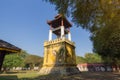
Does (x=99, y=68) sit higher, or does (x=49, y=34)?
(x=49, y=34)

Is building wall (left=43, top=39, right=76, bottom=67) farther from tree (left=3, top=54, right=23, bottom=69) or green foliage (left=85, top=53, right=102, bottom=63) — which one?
green foliage (left=85, top=53, right=102, bottom=63)

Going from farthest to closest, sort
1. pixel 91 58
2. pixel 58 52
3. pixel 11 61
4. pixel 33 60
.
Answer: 1. pixel 91 58
2. pixel 33 60
3. pixel 11 61
4. pixel 58 52

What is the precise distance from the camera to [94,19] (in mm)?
9961

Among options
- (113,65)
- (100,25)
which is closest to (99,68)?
(113,65)

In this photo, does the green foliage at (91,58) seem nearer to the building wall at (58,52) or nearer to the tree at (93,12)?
the building wall at (58,52)

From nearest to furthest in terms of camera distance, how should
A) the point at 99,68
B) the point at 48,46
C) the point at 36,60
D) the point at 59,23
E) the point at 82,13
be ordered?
the point at 82,13 → the point at 48,46 → the point at 59,23 → the point at 99,68 → the point at 36,60

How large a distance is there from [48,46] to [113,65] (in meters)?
27.9

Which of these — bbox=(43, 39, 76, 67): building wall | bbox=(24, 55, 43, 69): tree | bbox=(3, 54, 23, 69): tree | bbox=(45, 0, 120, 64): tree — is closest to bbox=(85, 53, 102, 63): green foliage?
bbox=(24, 55, 43, 69): tree

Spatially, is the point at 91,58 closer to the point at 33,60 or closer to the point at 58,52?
the point at 33,60

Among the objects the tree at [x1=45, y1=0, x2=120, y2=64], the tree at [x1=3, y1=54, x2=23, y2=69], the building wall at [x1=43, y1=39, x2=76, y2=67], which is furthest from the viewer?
the tree at [x1=3, y1=54, x2=23, y2=69]

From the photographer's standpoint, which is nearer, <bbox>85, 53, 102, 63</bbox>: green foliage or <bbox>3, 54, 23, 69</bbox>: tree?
<bbox>3, 54, 23, 69</bbox>: tree

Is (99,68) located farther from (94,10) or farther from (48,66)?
(94,10)

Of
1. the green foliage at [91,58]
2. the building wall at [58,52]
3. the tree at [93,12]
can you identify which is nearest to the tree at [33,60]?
the green foliage at [91,58]

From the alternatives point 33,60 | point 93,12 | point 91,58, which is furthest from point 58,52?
point 91,58
